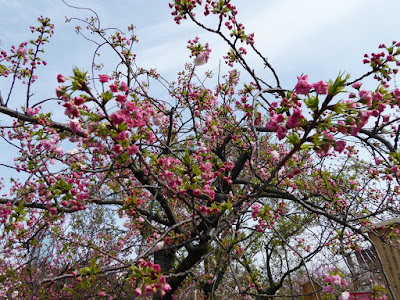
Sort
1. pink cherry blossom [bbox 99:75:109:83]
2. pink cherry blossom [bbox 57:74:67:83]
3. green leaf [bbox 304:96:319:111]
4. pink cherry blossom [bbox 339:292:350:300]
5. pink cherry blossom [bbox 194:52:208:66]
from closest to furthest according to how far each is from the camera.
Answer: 1. green leaf [bbox 304:96:319:111]
2. pink cherry blossom [bbox 57:74:67:83]
3. pink cherry blossom [bbox 99:75:109:83]
4. pink cherry blossom [bbox 339:292:350:300]
5. pink cherry blossom [bbox 194:52:208:66]

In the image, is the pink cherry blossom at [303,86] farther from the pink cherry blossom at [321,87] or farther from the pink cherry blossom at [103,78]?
the pink cherry blossom at [103,78]

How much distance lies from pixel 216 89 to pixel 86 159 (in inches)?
128

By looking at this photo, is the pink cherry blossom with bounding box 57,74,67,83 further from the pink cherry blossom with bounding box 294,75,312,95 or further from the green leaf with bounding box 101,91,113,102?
the pink cherry blossom with bounding box 294,75,312,95

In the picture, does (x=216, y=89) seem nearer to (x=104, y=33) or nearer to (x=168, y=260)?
(x=104, y=33)

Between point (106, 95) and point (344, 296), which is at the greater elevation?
point (106, 95)

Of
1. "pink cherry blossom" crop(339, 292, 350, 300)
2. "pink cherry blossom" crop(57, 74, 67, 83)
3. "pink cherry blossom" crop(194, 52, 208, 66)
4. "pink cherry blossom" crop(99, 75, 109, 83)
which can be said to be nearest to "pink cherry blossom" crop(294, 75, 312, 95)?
"pink cherry blossom" crop(99, 75, 109, 83)

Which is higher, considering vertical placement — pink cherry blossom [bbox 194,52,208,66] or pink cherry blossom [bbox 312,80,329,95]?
pink cherry blossom [bbox 194,52,208,66]

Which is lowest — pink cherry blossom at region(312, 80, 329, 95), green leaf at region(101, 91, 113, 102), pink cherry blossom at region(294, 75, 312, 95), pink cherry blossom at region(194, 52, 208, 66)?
pink cherry blossom at region(312, 80, 329, 95)

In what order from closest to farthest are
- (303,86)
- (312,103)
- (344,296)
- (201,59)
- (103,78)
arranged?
1. (312,103)
2. (303,86)
3. (103,78)
4. (344,296)
5. (201,59)

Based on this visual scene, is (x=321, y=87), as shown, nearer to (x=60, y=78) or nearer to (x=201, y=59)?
(x=60, y=78)

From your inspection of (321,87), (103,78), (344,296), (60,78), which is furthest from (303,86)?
(344,296)

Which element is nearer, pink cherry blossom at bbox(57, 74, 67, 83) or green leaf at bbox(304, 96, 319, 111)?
green leaf at bbox(304, 96, 319, 111)

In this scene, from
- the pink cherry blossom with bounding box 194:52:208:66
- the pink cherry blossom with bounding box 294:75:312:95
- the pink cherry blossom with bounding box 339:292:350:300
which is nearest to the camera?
the pink cherry blossom with bounding box 294:75:312:95

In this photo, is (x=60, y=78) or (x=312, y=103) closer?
(x=312, y=103)
